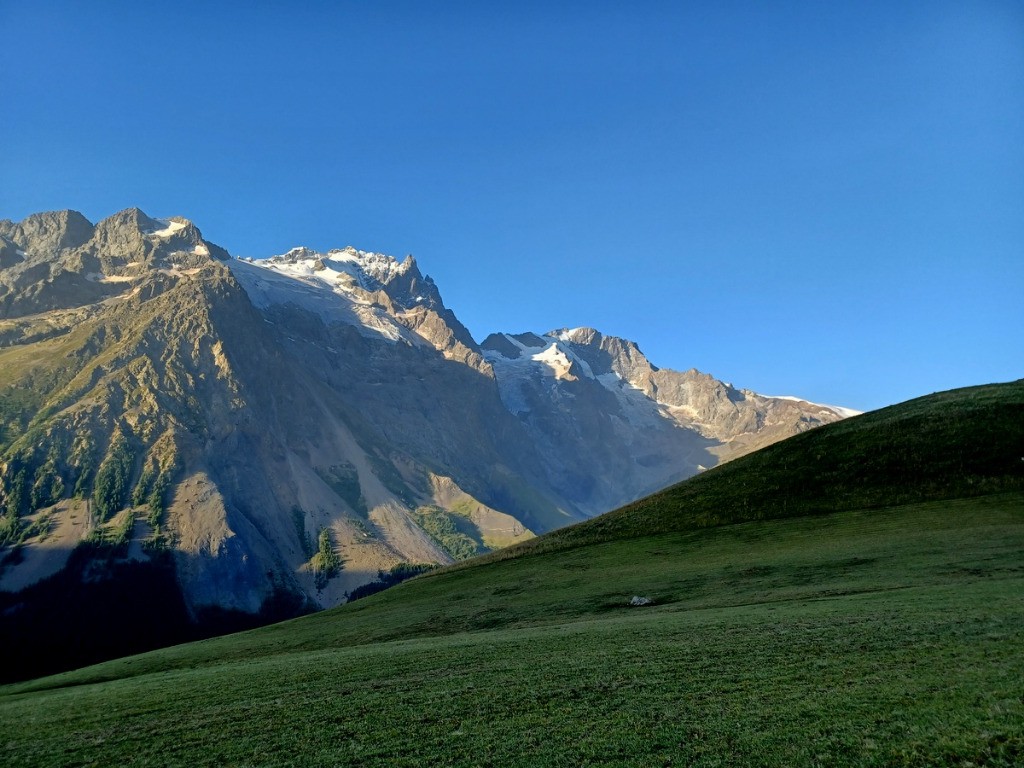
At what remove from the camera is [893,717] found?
2112 cm

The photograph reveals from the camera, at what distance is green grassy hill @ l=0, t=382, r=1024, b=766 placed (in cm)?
2136

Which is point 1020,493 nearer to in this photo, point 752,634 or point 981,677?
point 752,634

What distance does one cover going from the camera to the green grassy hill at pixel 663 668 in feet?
70.1

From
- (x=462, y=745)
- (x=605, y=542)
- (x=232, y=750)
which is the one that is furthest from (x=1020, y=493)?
(x=232, y=750)

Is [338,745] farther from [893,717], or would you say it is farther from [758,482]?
[758,482]

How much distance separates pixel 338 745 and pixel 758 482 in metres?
82.2

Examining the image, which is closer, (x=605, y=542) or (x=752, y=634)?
(x=752, y=634)

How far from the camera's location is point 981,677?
926 inches

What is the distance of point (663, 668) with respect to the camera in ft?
97.2

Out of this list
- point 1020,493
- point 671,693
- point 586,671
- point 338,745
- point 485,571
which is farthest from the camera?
point 485,571

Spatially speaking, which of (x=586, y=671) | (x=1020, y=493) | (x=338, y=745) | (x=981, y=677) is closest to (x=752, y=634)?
(x=586, y=671)

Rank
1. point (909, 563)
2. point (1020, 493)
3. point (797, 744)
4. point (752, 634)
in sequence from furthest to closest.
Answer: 1. point (1020, 493)
2. point (909, 563)
3. point (752, 634)
4. point (797, 744)

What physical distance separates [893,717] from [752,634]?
13761mm

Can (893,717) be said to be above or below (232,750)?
below
